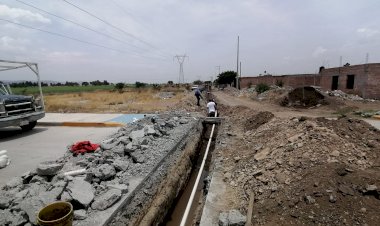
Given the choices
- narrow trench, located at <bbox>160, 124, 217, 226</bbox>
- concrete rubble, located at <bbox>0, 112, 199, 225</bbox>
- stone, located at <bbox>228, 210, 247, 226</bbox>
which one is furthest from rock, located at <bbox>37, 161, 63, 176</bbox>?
stone, located at <bbox>228, 210, 247, 226</bbox>

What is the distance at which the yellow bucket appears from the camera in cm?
338

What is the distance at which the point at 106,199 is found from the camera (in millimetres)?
4473

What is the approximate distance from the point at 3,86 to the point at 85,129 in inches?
153

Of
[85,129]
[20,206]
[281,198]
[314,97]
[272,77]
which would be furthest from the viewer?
[272,77]

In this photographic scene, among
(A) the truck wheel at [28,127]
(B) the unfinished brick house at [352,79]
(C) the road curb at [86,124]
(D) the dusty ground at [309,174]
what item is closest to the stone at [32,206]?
(D) the dusty ground at [309,174]

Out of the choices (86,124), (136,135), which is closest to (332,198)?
(136,135)

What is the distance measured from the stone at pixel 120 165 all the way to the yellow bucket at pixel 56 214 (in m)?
2.01

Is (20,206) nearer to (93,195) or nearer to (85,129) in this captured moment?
(93,195)

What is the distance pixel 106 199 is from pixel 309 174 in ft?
13.1

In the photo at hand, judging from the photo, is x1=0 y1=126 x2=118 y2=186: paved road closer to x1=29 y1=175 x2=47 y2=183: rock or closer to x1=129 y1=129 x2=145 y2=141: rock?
x1=29 y1=175 x2=47 y2=183: rock

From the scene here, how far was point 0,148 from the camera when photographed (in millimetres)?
8430

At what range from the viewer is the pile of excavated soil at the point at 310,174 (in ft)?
14.0

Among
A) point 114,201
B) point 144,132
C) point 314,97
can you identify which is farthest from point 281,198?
point 314,97

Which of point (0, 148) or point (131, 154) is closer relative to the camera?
point (131, 154)
